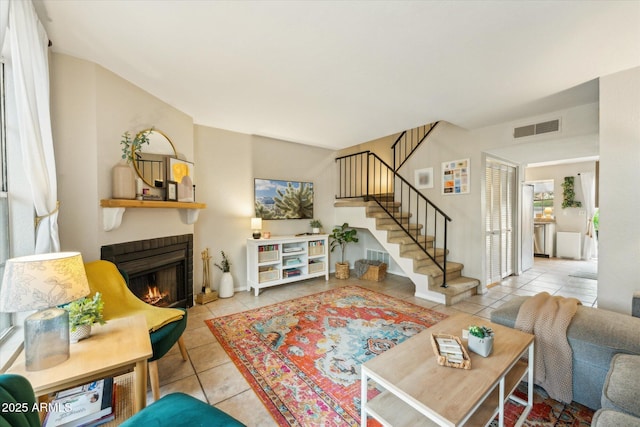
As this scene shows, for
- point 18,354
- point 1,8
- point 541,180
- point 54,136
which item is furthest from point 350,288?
point 541,180

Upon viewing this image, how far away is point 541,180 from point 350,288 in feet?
22.6

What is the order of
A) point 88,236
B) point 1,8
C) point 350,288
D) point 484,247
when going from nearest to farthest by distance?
point 1,8
point 88,236
point 484,247
point 350,288

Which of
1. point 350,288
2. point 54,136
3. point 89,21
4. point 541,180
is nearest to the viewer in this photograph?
point 89,21

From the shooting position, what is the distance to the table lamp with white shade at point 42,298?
110 centimetres

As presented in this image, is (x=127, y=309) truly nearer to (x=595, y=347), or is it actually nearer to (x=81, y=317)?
(x=81, y=317)

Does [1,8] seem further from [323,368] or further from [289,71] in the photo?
[323,368]

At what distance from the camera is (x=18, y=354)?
4.41 feet

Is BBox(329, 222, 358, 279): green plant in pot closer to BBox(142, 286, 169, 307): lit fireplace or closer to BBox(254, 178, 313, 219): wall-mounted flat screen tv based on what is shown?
BBox(254, 178, 313, 219): wall-mounted flat screen tv

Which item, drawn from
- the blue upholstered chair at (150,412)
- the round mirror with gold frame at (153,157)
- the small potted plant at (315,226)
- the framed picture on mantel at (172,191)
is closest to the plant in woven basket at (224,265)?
the framed picture on mantel at (172,191)

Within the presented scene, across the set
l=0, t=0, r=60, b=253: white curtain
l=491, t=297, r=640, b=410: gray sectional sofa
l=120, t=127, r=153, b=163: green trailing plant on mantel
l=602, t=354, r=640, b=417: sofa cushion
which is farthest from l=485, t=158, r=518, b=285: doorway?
l=0, t=0, r=60, b=253: white curtain

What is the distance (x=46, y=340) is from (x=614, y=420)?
251cm

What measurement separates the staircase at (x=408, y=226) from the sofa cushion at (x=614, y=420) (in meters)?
2.40

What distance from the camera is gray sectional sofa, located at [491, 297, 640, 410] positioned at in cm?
152

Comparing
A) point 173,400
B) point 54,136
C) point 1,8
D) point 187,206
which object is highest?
point 1,8
